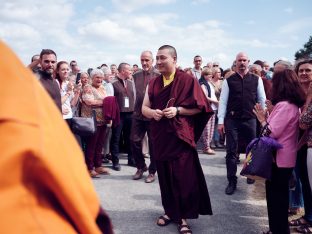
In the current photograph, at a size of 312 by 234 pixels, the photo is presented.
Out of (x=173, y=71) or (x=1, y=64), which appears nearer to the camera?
(x=1, y=64)

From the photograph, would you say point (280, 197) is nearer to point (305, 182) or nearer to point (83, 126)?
point (305, 182)

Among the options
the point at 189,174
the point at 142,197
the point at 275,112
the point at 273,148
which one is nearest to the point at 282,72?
the point at 275,112

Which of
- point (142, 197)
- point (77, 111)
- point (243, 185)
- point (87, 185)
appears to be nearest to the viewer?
point (87, 185)

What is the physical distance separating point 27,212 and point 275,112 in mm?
3123

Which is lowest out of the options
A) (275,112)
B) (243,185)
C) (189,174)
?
(243,185)

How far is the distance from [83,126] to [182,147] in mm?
2181

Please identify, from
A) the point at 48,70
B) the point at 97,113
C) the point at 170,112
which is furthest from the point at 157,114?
the point at 97,113

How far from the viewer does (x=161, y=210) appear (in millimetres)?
4523

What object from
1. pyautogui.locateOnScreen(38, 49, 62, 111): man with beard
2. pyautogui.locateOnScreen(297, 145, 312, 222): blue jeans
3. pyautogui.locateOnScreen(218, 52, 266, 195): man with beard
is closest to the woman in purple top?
pyautogui.locateOnScreen(297, 145, 312, 222): blue jeans

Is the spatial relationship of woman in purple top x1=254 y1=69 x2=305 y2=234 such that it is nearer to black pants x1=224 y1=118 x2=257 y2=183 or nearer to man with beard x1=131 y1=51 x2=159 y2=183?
black pants x1=224 y1=118 x2=257 y2=183

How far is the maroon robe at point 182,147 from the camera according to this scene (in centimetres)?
383

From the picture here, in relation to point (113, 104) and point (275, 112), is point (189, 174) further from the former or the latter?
point (113, 104)

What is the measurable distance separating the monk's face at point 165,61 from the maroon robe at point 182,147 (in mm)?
117

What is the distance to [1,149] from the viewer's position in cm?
61
